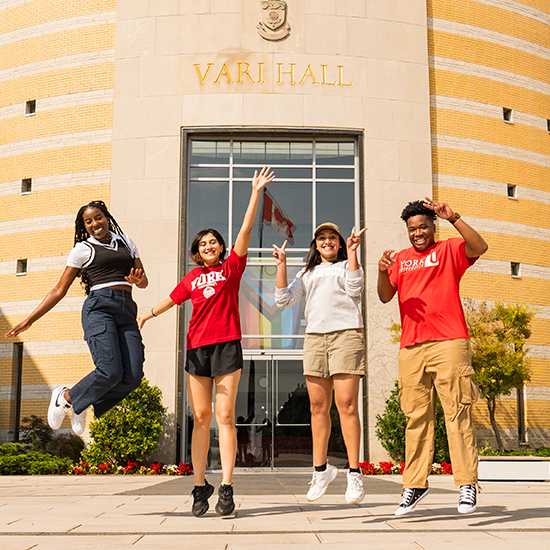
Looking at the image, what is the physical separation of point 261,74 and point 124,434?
8.86m

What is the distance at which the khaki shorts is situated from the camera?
213 inches

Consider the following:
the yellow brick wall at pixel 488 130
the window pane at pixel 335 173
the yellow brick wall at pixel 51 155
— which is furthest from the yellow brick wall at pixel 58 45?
→ the yellow brick wall at pixel 488 130

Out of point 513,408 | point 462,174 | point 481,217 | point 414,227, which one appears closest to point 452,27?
point 462,174

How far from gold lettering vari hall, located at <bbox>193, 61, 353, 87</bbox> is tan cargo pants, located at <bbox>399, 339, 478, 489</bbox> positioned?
11.2m

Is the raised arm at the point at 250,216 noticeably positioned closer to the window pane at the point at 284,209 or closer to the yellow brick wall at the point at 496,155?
the window pane at the point at 284,209

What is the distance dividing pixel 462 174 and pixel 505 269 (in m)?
2.63

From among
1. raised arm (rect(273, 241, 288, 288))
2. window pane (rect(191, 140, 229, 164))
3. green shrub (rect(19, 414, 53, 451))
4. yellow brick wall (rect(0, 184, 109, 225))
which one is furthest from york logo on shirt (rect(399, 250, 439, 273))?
green shrub (rect(19, 414, 53, 451))

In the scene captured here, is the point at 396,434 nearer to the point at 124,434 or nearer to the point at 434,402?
the point at 124,434

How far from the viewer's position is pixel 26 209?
52.7 ft

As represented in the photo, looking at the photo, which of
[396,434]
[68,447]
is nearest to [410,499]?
[396,434]

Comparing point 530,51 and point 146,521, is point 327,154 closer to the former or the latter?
point 530,51

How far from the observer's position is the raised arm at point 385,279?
17.4ft

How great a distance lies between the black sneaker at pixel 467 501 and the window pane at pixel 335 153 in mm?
11661

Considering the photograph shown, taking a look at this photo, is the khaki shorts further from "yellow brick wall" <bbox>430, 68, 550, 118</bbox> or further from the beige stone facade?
"yellow brick wall" <bbox>430, 68, 550, 118</bbox>
